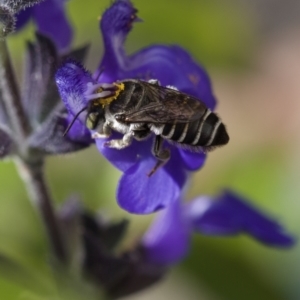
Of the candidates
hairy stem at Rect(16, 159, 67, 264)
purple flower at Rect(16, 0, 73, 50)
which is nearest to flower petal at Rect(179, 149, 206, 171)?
hairy stem at Rect(16, 159, 67, 264)

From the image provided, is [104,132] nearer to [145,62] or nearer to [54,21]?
[145,62]

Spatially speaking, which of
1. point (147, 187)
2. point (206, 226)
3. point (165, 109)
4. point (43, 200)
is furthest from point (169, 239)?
point (165, 109)

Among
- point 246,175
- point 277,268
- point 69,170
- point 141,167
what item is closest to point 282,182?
point 246,175

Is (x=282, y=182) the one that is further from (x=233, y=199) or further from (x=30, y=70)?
(x=30, y=70)

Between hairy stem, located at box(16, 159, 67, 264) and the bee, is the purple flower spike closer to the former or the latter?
the bee

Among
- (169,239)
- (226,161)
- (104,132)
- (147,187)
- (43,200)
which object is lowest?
(226,161)

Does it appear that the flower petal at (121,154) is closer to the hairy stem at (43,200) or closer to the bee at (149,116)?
the bee at (149,116)
